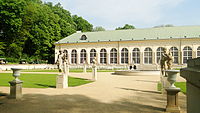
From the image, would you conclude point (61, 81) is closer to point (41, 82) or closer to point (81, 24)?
point (41, 82)

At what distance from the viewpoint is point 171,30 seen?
3841cm

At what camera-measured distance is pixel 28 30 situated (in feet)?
151

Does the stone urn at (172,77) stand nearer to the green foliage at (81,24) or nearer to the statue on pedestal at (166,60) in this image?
the statue on pedestal at (166,60)

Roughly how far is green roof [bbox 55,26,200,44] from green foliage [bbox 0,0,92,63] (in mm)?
6095

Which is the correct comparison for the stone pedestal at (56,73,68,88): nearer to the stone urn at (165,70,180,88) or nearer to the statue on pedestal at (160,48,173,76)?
the statue on pedestal at (160,48,173,76)

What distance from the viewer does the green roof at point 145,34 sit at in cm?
3609

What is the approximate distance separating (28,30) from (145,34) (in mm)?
30631

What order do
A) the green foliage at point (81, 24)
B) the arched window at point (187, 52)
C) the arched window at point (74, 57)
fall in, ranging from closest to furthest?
the arched window at point (187, 52) < the arched window at point (74, 57) < the green foliage at point (81, 24)

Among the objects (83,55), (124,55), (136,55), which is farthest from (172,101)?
(83,55)

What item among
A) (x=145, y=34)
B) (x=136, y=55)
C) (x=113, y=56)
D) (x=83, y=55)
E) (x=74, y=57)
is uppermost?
(x=145, y=34)

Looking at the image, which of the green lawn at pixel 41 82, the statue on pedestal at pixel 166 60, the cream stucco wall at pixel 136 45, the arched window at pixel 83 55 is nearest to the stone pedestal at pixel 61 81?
the green lawn at pixel 41 82

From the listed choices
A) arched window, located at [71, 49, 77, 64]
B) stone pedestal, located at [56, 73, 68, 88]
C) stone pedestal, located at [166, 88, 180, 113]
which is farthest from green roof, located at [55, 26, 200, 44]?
stone pedestal, located at [166, 88, 180, 113]

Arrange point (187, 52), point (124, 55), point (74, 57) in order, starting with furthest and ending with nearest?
point (74, 57) → point (124, 55) → point (187, 52)

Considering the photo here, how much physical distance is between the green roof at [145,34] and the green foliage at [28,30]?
240 inches
